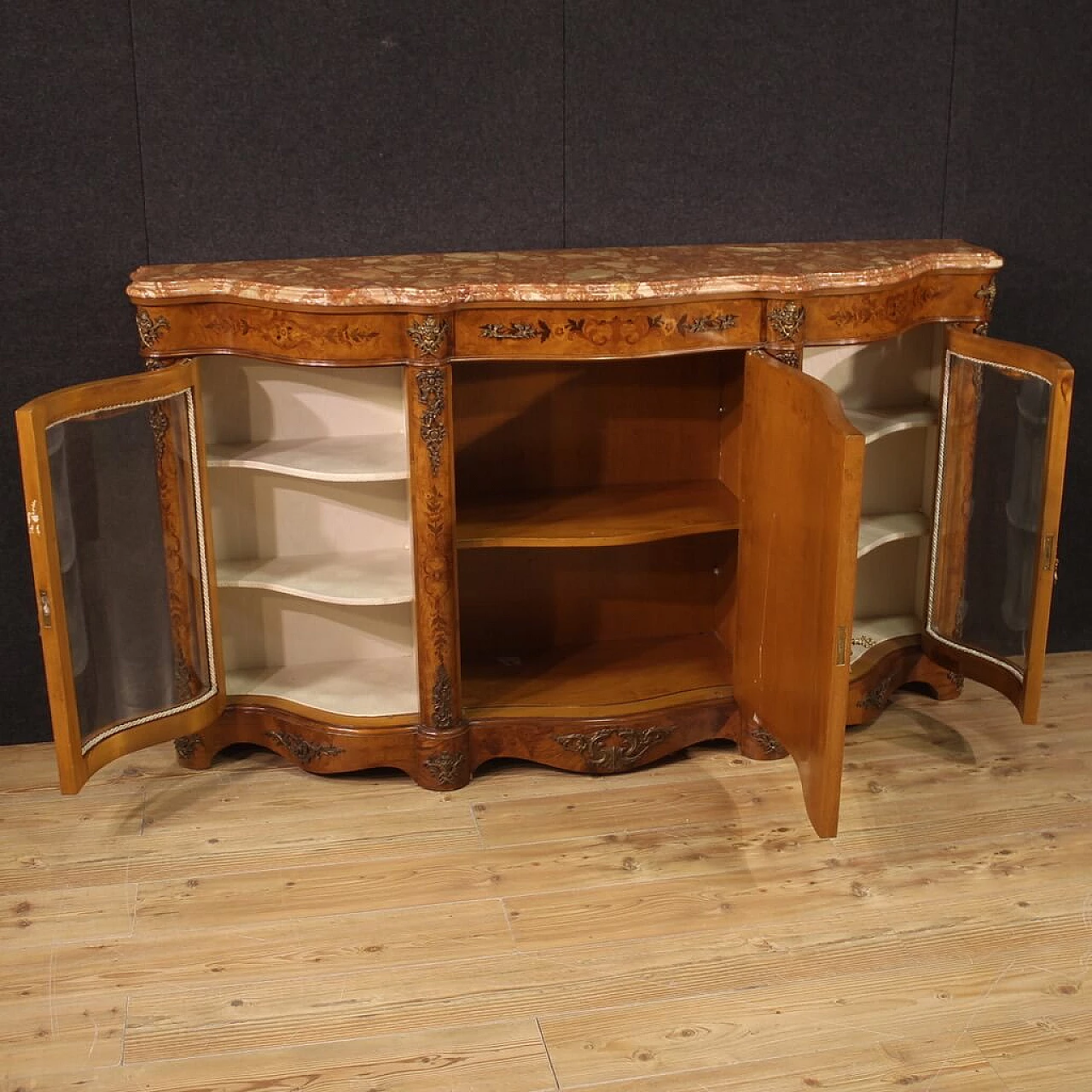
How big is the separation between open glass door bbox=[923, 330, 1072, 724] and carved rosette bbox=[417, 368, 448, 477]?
117 centimetres

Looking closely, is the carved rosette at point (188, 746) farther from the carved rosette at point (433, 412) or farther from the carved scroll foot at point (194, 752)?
the carved rosette at point (433, 412)

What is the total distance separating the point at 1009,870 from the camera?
2750mm

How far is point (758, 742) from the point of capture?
124 inches

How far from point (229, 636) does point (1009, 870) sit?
1.76 metres

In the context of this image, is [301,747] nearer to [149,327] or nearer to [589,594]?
[589,594]

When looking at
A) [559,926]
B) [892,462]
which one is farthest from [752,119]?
[559,926]

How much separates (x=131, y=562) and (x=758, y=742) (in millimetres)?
1416

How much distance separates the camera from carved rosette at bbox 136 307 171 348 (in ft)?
9.37

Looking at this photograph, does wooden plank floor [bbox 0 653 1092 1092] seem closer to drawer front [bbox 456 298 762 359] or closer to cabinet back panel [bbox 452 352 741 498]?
cabinet back panel [bbox 452 352 741 498]

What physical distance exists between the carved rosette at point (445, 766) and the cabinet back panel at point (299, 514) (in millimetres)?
521

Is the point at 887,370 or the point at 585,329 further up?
the point at 585,329

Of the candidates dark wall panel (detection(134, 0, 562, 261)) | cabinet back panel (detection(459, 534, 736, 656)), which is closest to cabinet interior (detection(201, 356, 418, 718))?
cabinet back panel (detection(459, 534, 736, 656))

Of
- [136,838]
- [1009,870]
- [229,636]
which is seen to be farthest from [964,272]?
[136,838]

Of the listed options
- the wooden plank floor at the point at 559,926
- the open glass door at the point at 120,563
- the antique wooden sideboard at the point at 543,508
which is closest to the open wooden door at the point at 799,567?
the antique wooden sideboard at the point at 543,508
